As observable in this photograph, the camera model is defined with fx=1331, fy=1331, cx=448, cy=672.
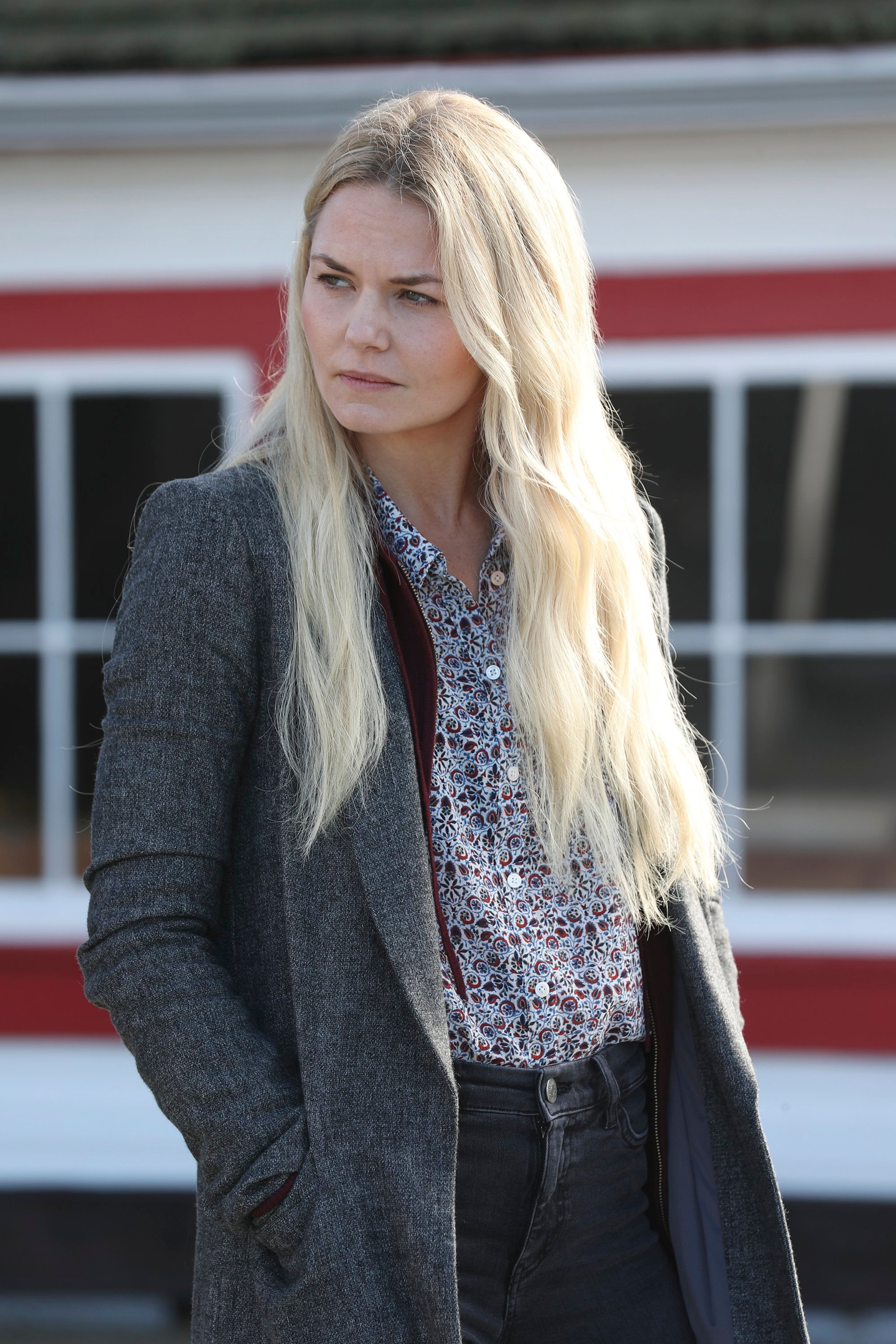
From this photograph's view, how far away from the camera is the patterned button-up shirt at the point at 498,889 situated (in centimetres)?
142

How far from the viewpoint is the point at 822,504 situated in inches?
599

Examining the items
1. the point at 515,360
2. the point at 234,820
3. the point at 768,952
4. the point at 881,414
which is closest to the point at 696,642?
the point at 768,952

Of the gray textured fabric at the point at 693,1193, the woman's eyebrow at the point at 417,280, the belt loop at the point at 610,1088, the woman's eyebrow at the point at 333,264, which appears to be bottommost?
the gray textured fabric at the point at 693,1193

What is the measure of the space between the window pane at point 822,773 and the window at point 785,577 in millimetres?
27

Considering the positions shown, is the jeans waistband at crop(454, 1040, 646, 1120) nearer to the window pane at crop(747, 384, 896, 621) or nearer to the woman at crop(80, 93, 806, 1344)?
the woman at crop(80, 93, 806, 1344)

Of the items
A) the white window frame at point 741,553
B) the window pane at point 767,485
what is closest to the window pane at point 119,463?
the white window frame at point 741,553

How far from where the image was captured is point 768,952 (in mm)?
3449

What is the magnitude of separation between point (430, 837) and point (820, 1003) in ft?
7.86

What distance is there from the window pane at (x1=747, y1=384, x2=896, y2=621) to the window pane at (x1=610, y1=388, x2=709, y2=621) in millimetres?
459

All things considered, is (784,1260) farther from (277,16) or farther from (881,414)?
(881,414)

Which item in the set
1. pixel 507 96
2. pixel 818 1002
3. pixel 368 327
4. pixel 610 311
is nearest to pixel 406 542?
pixel 368 327

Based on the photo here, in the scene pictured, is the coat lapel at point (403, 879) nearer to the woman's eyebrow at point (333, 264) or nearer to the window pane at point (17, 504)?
the woman's eyebrow at point (333, 264)

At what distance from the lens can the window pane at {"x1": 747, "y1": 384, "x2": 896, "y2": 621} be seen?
1109 centimetres

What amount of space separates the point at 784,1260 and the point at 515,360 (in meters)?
1.13
